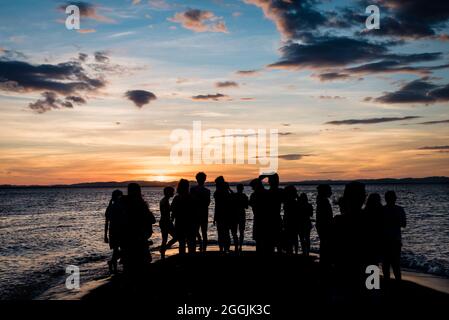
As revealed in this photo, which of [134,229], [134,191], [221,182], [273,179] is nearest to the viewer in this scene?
[134,191]

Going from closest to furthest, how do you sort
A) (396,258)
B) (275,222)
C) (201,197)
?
(275,222) < (396,258) < (201,197)

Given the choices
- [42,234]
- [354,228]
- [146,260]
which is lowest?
[42,234]

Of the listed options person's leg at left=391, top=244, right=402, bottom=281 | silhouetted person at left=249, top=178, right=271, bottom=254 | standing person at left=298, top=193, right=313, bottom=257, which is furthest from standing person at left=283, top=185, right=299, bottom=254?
person's leg at left=391, top=244, right=402, bottom=281

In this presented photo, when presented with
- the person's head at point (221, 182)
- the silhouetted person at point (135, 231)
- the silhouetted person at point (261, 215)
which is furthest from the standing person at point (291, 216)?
the silhouetted person at point (135, 231)

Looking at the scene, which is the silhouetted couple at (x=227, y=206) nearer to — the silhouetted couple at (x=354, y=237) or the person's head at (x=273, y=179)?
the person's head at (x=273, y=179)

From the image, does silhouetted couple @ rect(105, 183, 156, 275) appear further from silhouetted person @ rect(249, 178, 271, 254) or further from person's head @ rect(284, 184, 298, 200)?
person's head @ rect(284, 184, 298, 200)

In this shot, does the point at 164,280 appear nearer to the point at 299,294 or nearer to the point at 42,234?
the point at 299,294

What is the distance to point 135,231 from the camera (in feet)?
28.8

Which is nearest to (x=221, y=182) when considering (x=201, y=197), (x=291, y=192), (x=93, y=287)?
(x=201, y=197)

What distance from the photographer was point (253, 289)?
9703mm

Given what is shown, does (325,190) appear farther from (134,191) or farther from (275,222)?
(134,191)

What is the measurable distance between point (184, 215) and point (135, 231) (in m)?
2.71

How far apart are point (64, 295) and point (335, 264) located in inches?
372
